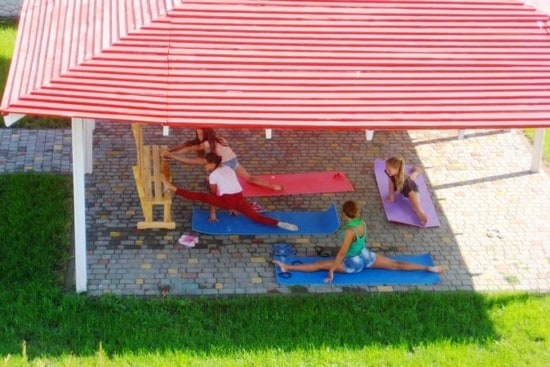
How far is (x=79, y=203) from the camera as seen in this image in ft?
36.4

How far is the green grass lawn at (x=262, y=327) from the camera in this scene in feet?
34.9

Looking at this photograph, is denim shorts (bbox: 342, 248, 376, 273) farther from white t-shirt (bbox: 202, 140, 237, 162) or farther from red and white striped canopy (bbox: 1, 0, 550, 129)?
white t-shirt (bbox: 202, 140, 237, 162)

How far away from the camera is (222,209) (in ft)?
43.3

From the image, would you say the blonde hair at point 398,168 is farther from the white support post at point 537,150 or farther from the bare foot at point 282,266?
the white support post at point 537,150

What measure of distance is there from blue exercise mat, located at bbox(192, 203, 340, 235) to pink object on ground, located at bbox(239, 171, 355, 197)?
0.49 meters

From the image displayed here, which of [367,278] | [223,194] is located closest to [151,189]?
[223,194]

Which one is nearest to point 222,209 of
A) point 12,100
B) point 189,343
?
point 189,343

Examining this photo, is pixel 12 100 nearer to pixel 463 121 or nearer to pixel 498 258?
pixel 463 121

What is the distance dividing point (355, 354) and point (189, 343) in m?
1.74

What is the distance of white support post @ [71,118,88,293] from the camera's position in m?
10.8

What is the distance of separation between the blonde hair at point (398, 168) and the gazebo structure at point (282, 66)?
215 cm

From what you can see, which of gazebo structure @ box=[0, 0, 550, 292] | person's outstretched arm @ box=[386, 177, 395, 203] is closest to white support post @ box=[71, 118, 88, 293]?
gazebo structure @ box=[0, 0, 550, 292]

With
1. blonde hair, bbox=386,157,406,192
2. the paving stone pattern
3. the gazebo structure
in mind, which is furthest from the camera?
blonde hair, bbox=386,157,406,192

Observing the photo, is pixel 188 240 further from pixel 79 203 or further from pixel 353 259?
pixel 353 259
